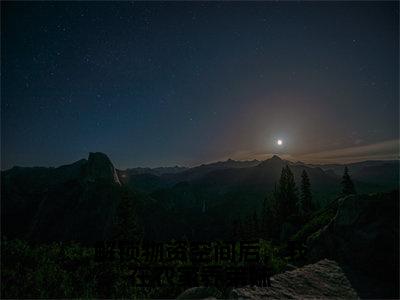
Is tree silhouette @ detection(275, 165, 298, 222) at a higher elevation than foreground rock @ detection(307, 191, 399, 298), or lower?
lower

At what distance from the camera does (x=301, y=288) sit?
29.7ft

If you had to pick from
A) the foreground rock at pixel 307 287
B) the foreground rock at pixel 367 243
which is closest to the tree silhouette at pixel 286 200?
the foreground rock at pixel 367 243

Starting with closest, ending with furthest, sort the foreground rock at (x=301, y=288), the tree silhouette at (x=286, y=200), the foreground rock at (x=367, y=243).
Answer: the foreground rock at (x=301, y=288)
the foreground rock at (x=367, y=243)
the tree silhouette at (x=286, y=200)

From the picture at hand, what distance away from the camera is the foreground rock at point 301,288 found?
27.2ft

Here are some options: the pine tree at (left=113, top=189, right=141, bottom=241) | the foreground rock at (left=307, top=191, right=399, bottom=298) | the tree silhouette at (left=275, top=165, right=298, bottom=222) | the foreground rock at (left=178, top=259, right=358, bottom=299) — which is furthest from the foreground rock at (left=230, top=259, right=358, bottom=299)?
the tree silhouette at (left=275, top=165, right=298, bottom=222)

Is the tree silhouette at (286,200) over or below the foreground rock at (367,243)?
below

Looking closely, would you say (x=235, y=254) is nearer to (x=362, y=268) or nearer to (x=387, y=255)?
(x=362, y=268)

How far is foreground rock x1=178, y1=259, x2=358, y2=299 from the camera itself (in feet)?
27.2

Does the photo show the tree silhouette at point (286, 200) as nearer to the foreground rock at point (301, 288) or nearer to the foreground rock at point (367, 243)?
the foreground rock at point (367, 243)

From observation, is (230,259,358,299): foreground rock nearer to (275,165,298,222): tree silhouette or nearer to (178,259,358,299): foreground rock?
(178,259,358,299): foreground rock


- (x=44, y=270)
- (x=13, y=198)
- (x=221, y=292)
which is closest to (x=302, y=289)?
(x=221, y=292)

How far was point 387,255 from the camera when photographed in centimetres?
1034

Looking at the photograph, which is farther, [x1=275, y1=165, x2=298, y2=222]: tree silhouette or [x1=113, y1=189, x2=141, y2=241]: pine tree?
[x1=275, y1=165, x2=298, y2=222]: tree silhouette

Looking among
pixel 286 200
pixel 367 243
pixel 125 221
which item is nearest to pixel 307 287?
pixel 367 243
